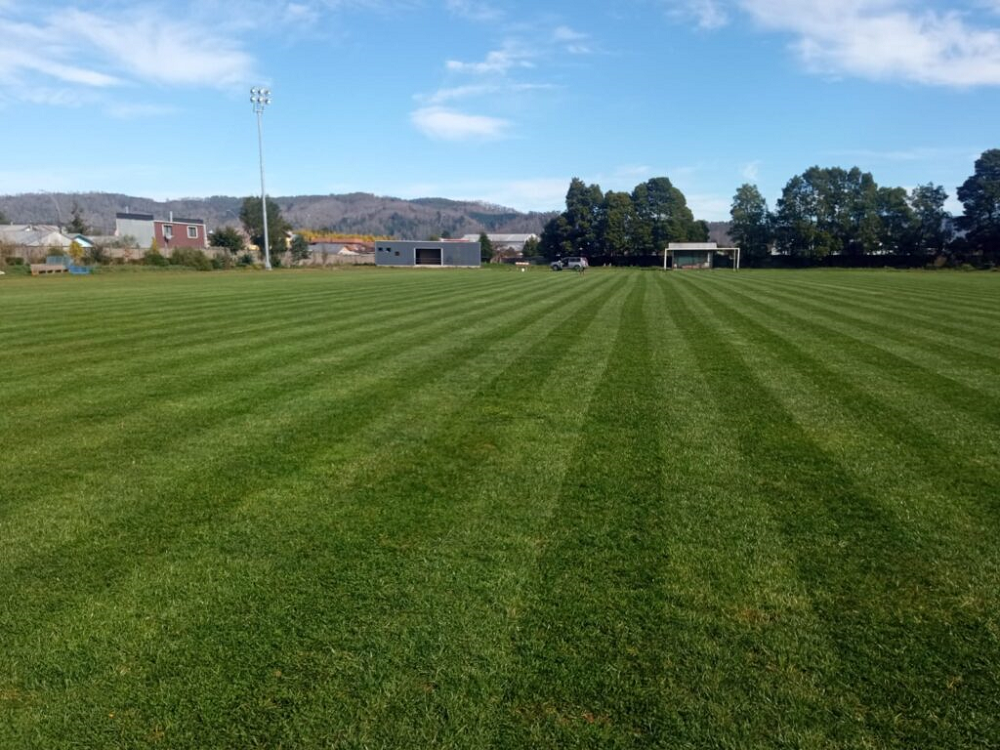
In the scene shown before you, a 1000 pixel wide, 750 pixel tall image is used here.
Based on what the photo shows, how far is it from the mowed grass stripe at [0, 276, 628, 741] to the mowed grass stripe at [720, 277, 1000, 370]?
1008cm

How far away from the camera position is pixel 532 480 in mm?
5414

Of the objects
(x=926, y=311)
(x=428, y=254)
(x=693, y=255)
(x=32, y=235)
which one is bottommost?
(x=926, y=311)

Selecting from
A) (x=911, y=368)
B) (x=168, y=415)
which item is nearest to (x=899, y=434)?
(x=911, y=368)

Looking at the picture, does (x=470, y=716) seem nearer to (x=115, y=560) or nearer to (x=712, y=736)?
(x=712, y=736)

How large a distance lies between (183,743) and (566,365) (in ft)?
28.5

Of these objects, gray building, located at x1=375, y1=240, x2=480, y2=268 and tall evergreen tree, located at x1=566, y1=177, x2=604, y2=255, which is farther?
tall evergreen tree, located at x1=566, y1=177, x2=604, y2=255

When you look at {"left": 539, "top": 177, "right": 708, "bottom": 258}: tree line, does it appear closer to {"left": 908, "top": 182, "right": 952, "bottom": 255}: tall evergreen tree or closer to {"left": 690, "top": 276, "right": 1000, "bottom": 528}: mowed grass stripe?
{"left": 908, "top": 182, "right": 952, "bottom": 255}: tall evergreen tree

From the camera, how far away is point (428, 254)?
98.2m

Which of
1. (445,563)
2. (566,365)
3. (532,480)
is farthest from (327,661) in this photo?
(566,365)

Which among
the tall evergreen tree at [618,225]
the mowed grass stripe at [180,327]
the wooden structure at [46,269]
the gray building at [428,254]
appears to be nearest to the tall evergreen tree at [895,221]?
the tall evergreen tree at [618,225]

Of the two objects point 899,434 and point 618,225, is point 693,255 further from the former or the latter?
point 899,434

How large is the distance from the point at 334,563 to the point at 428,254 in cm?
9694

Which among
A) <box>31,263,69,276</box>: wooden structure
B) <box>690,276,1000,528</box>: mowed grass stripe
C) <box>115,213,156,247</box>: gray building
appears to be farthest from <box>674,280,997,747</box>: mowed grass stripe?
<box>115,213,156,247</box>: gray building

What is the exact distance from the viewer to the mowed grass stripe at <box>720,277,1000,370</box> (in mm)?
11399
